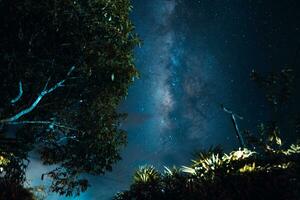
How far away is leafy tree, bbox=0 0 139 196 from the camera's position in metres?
12.3

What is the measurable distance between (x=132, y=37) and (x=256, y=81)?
28.2ft

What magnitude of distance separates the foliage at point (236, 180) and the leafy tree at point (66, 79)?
3980mm

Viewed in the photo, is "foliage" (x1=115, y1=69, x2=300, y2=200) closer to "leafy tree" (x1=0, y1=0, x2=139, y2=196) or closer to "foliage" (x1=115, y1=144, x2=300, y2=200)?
"foliage" (x1=115, y1=144, x2=300, y2=200)

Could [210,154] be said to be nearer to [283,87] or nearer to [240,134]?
[240,134]

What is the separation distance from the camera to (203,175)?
1245 centimetres

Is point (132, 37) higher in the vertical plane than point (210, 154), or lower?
higher

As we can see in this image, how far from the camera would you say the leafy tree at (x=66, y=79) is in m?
12.3

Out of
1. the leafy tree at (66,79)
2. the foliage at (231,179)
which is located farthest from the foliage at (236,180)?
the leafy tree at (66,79)

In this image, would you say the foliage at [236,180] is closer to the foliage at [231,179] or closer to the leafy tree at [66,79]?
the foliage at [231,179]

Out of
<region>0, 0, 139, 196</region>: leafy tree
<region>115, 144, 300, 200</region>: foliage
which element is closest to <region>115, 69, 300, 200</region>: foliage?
<region>115, 144, 300, 200</region>: foliage

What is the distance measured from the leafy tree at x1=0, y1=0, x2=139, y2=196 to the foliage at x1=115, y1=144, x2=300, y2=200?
3.98 metres

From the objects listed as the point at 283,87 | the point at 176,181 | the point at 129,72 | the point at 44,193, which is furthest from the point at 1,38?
the point at 283,87

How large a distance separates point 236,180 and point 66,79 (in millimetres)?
8279

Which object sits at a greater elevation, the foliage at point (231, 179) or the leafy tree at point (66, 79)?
the leafy tree at point (66, 79)
